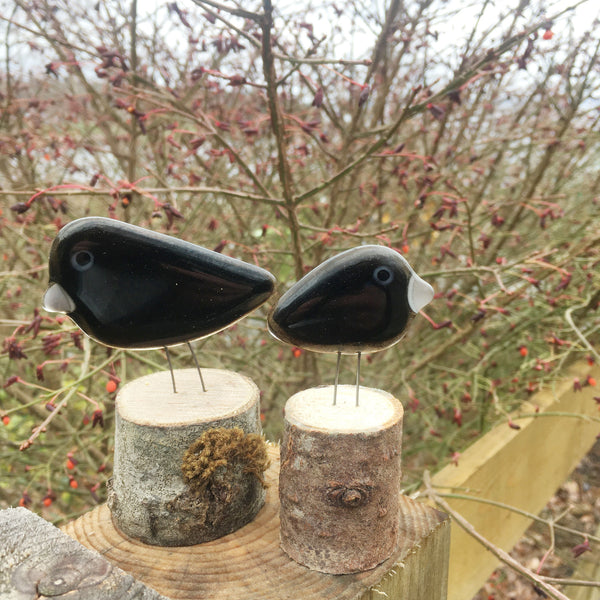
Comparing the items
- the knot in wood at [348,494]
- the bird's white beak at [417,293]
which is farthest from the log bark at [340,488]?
the bird's white beak at [417,293]

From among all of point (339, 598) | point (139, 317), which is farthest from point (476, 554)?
point (139, 317)

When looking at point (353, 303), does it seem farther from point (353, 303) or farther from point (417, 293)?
point (417, 293)

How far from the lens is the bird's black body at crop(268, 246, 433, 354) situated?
107cm

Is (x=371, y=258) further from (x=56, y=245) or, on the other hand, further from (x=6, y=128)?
(x=6, y=128)

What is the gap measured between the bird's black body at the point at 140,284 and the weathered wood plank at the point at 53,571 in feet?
1.30

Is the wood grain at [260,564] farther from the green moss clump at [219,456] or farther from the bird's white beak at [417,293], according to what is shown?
the bird's white beak at [417,293]

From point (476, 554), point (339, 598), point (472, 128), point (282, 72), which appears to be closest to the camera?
point (339, 598)

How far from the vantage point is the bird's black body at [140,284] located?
3.43 ft

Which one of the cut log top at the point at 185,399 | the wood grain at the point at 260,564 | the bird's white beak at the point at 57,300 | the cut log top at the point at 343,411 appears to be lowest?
the wood grain at the point at 260,564

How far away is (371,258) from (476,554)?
62.6 inches

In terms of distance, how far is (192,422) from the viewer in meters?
1.09

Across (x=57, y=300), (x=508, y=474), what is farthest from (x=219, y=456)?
(x=508, y=474)

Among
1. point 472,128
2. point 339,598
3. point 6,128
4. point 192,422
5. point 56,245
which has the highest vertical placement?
point 472,128

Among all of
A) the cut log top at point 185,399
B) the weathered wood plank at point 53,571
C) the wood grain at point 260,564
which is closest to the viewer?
the weathered wood plank at point 53,571
